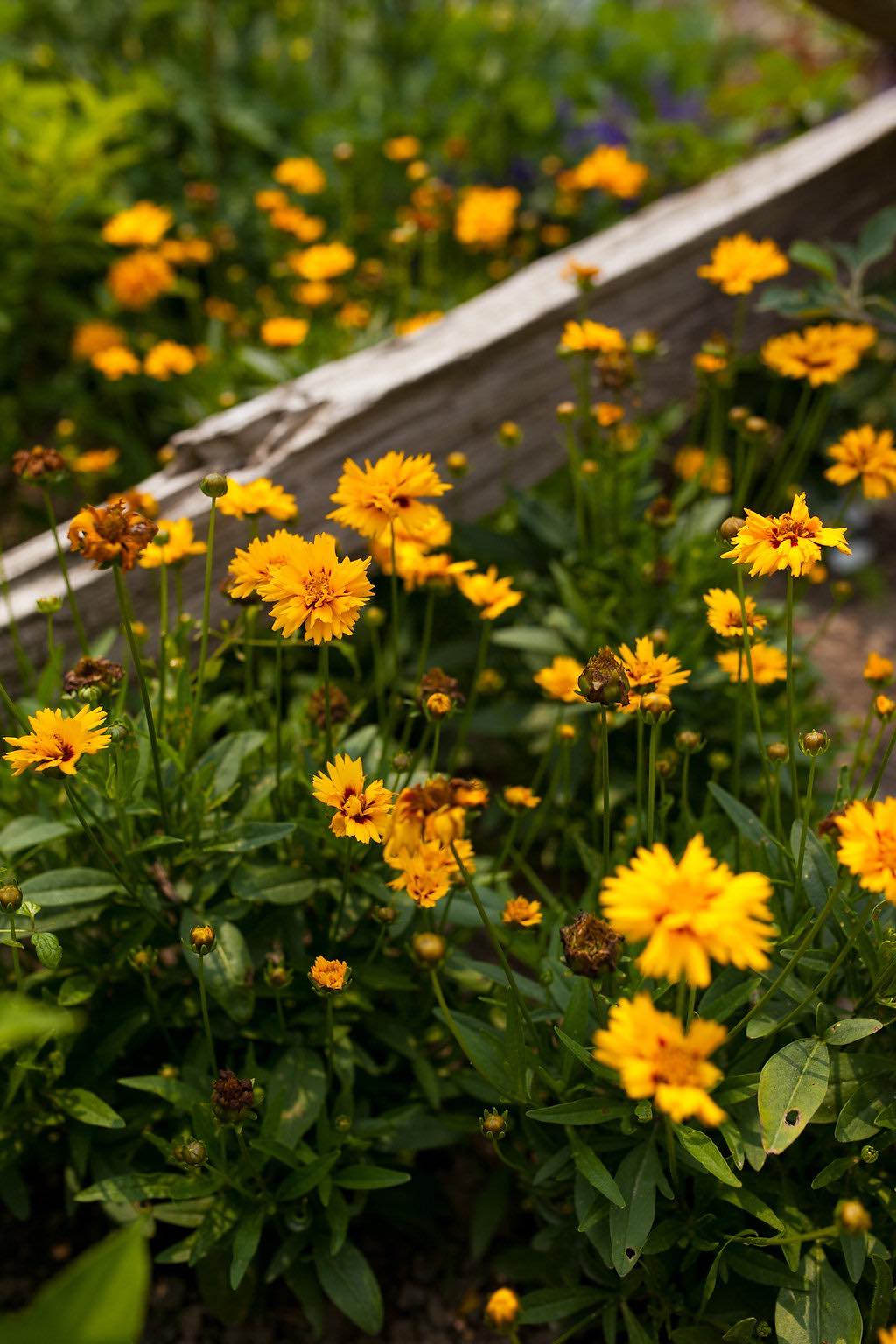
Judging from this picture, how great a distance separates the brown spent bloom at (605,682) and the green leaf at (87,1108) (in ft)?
2.59

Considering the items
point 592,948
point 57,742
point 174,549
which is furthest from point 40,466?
point 592,948

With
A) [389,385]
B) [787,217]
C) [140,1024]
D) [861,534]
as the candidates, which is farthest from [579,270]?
[861,534]

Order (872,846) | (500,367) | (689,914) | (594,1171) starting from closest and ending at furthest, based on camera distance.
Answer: (689,914) → (872,846) → (594,1171) → (500,367)

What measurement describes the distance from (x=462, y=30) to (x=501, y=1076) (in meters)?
3.51

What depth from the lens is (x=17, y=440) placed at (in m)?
2.87

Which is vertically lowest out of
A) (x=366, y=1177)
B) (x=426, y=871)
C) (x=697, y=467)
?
(x=366, y=1177)

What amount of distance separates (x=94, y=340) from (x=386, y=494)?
1.76 meters

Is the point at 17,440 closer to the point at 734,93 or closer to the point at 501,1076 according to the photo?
the point at 501,1076

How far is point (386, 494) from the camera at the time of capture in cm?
141

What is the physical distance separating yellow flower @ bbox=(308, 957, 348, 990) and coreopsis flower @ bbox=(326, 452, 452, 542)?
1.74 feet

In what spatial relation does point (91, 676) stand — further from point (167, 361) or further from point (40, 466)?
point (167, 361)

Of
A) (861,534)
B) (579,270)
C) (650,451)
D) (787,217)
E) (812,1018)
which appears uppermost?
(579,270)

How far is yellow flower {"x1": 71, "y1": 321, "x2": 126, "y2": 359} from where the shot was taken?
2834 mm

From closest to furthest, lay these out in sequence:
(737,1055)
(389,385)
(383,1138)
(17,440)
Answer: (737,1055)
(383,1138)
(389,385)
(17,440)
